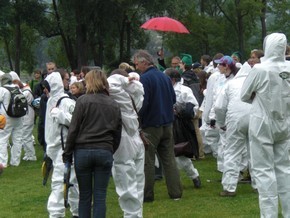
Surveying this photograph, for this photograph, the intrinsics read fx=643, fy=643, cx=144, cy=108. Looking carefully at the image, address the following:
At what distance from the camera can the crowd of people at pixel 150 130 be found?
7172 mm

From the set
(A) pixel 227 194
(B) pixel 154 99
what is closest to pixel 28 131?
(B) pixel 154 99

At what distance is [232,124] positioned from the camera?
946 centimetres

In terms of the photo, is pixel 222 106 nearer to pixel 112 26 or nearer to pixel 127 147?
pixel 127 147

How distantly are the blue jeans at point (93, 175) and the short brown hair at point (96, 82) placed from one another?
0.69m

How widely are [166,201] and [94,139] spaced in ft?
9.91

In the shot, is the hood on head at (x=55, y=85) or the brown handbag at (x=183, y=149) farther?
the brown handbag at (x=183, y=149)

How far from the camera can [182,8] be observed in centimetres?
3953

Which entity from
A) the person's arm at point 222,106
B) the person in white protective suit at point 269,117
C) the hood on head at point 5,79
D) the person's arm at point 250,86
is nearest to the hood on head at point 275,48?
the person in white protective suit at point 269,117

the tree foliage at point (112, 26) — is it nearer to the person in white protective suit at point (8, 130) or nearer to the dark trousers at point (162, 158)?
the person in white protective suit at point (8, 130)

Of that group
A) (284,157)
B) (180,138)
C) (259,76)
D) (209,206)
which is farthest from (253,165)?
(180,138)

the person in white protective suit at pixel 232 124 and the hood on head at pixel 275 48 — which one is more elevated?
the hood on head at pixel 275 48

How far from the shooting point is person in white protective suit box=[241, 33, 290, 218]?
740 cm

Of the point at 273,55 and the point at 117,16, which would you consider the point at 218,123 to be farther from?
the point at 117,16

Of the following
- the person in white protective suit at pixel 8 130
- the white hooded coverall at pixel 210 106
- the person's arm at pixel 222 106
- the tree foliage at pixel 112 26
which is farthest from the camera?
the tree foliage at pixel 112 26
